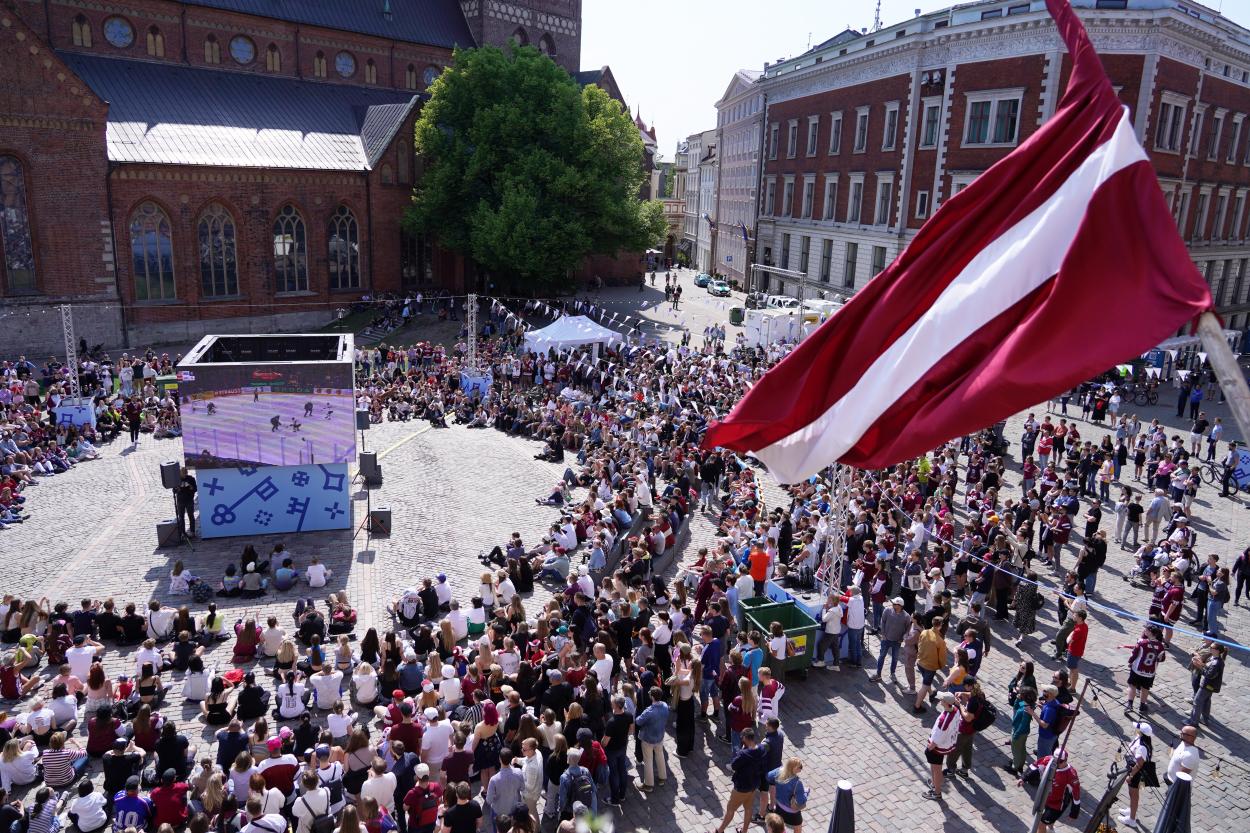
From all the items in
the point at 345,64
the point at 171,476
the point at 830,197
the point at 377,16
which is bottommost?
the point at 171,476

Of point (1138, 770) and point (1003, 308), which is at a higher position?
point (1003, 308)

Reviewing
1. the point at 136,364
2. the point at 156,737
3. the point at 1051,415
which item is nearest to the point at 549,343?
the point at 136,364

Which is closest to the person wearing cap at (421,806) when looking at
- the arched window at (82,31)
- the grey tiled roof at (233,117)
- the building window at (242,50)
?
the grey tiled roof at (233,117)

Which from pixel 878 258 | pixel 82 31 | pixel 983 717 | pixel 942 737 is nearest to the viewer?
pixel 942 737

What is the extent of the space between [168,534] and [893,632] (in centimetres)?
1597

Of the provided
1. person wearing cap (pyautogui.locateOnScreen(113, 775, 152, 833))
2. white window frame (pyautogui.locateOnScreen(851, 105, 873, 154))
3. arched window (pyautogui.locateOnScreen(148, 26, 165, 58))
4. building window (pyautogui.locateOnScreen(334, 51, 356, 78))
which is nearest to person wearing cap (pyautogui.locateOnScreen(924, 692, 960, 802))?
person wearing cap (pyautogui.locateOnScreen(113, 775, 152, 833))

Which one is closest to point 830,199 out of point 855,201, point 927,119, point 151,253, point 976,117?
point 855,201

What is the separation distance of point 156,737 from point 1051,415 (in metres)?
30.8

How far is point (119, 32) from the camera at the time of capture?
45062mm

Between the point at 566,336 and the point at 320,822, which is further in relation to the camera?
the point at 566,336

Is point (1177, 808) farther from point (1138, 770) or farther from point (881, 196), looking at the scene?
point (881, 196)

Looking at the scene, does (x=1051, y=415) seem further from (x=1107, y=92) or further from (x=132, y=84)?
(x=132, y=84)

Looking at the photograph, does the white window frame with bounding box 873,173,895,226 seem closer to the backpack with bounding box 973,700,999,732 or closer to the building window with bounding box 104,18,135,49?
the backpack with bounding box 973,700,999,732

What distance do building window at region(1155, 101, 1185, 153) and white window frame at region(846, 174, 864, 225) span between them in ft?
48.1
